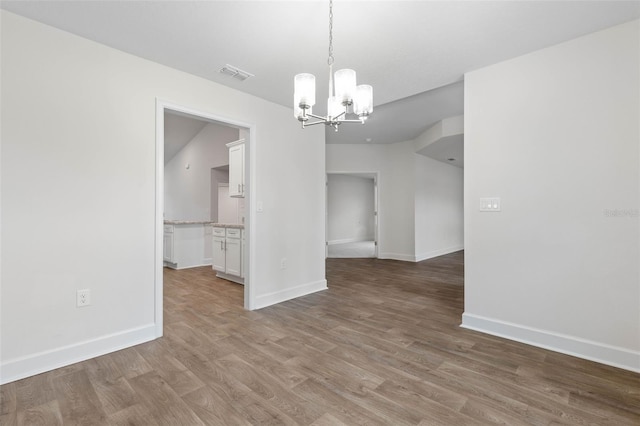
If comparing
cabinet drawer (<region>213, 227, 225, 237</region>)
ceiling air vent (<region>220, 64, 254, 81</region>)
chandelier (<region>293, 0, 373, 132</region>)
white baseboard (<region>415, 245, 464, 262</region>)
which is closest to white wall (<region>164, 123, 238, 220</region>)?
cabinet drawer (<region>213, 227, 225, 237</region>)

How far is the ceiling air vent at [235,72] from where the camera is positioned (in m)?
2.87

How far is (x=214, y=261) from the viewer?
520 centimetres

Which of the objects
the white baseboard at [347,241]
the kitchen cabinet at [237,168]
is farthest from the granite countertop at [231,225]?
the white baseboard at [347,241]

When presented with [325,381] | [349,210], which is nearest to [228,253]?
[325,381]

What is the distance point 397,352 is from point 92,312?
2.47 metres

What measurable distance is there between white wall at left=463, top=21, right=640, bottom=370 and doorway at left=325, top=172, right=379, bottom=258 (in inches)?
291

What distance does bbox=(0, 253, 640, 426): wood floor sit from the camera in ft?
5.51

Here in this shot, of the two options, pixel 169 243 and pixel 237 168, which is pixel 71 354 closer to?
pixel 237 168

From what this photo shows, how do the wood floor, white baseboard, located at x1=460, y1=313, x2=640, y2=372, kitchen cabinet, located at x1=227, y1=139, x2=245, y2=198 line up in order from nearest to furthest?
the wood floor
white baseboard, located at x1=460, y1=313, x2=640, y2=372
kitchen cabinet, located at x1=227, y1=139, x2=245, y2=198

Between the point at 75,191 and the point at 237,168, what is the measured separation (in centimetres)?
276

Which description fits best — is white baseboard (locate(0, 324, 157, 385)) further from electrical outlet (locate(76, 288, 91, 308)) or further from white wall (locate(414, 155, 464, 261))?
white wall (locate(414, 155, 464, 261))

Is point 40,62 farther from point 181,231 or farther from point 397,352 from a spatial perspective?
point 181,231

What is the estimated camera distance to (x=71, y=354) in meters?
2.28

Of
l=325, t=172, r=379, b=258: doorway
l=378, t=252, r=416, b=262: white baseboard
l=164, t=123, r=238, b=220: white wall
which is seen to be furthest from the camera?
l=325, t=172, r=379, b=258: doorway
